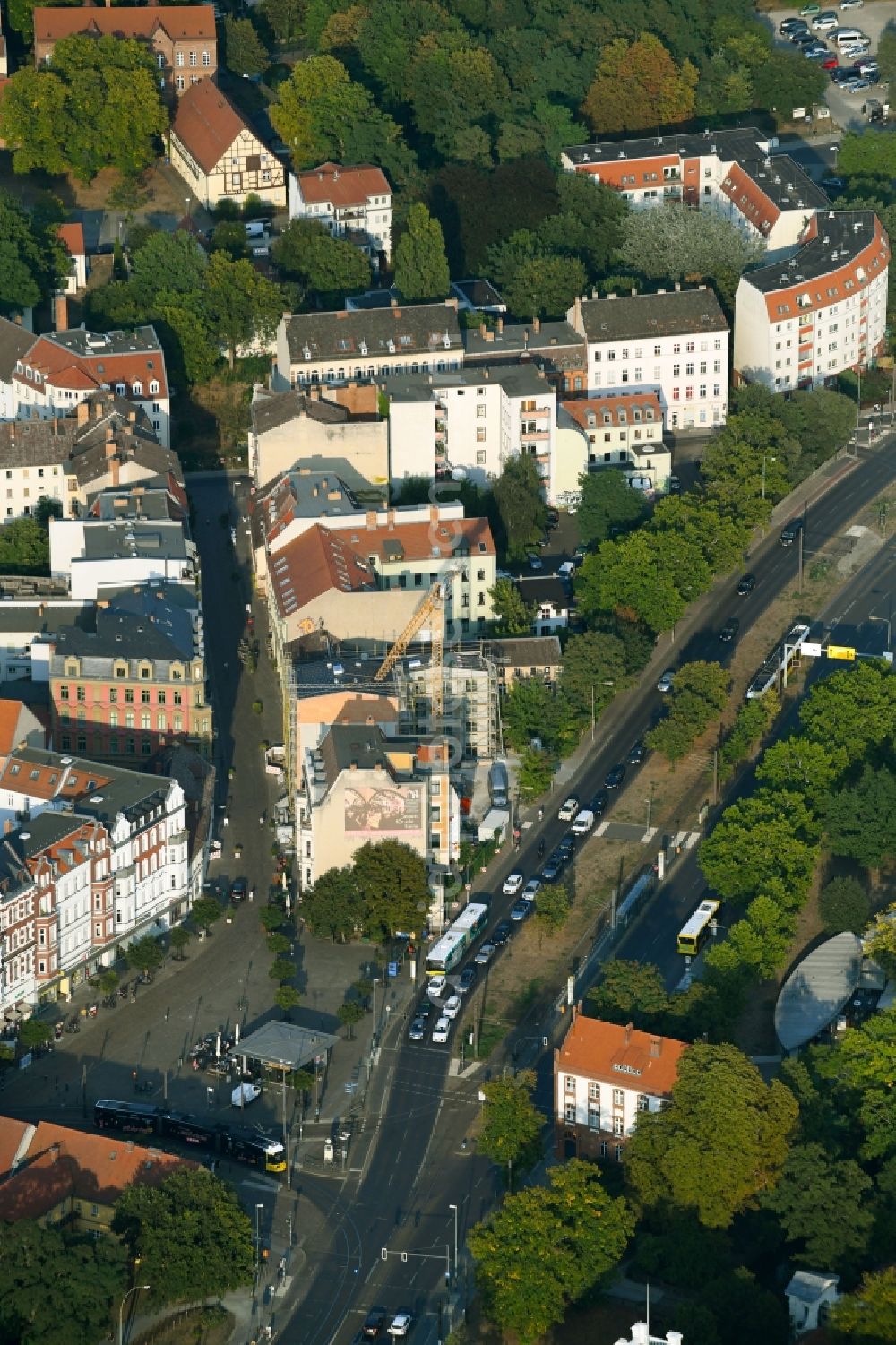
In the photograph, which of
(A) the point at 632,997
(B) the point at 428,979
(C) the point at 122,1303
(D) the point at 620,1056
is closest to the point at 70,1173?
(C) the point at 122,1303

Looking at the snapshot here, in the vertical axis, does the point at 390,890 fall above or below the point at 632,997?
above

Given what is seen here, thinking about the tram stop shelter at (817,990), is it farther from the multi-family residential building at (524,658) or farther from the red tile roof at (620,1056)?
the multi-family residential building at (524,658)

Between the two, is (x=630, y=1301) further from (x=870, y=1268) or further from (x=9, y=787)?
(x=9, y=787)

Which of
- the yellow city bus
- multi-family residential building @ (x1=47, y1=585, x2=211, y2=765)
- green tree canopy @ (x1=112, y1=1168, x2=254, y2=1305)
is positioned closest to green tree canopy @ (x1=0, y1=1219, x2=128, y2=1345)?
green tree canopy @ (x1=112, y1=1168, x2=254, y2=1305)

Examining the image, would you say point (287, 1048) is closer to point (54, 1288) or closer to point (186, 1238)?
point (186, 1238)

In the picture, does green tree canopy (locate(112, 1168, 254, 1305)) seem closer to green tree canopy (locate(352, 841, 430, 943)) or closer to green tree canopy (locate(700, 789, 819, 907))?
green tree canopy (locate(352, 841, 430, 943))

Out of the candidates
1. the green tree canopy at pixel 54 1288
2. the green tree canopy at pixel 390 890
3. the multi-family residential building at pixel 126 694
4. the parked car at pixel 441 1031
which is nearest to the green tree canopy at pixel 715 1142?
the parked car at pixel 441 1031

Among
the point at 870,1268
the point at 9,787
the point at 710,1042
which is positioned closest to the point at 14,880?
the point at 9,787

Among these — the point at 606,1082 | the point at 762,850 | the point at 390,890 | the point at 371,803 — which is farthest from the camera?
the point at 371,803
